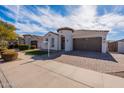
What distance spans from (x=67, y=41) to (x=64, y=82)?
42.5ft

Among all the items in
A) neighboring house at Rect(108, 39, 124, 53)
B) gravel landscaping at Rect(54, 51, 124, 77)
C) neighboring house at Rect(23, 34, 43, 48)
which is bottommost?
gravel landscaping at Rect(54, 51, 124, 77)

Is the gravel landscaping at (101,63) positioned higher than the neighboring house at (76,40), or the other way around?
the neighboring house at (76,40)

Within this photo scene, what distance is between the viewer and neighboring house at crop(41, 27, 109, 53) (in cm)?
1534

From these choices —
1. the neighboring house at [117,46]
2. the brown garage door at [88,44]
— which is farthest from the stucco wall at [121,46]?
the brown garage door at [88,44]

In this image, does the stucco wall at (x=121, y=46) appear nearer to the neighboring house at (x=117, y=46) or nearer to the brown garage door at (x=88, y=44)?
the neighboring house at (x=117, y=46)

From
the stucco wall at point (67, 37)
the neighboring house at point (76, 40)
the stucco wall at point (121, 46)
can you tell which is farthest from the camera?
the stucco wall at point (121, 46)

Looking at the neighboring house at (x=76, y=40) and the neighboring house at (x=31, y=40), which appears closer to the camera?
the neighboring house at (x=76, y=40)

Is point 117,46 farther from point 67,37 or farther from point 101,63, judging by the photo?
point 101,63

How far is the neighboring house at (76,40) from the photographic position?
50.3 ft

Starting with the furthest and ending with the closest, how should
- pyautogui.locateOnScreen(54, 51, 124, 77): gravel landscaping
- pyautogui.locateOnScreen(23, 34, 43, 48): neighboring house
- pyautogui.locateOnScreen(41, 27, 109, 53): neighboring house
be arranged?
pyautogui.locateOnScreen(23, 34, 43, 48): neighboring house < pyautogui.locateOnScreen(41, 27, 109, 53): neighboring house < pyautogui.locateOnScreen(54, 51, 124, 77): gravel landscaping

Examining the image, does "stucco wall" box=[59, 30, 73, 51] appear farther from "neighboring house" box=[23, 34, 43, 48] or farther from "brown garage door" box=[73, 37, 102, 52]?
"neighboring house" box=[23, 34, 43, 48]

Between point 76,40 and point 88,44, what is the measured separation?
91.4 inches

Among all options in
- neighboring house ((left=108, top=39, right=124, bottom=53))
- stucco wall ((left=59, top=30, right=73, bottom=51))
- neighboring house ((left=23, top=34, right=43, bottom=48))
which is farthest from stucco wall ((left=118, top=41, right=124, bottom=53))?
neighboring house ((left=23, top=34, right=43, bottom=48))
